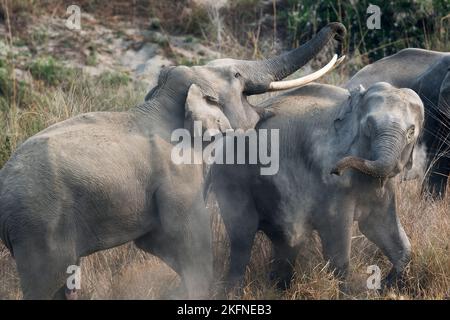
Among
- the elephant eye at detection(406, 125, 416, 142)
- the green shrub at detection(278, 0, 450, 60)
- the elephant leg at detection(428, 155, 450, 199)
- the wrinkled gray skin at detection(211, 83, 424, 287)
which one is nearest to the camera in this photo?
the elephant eye at detection(406, 125, 416, 142)

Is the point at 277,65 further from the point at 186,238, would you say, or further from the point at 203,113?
the point at 186,238

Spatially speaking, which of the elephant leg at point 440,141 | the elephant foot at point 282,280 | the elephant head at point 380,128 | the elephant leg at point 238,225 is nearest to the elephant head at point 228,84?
the elephant leg at point 238,225

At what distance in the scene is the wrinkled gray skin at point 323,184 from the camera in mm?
6648

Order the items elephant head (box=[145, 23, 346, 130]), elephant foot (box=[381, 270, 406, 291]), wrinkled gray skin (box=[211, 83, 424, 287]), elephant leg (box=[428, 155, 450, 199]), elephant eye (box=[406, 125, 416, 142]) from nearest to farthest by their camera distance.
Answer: elephant eye (box=[406, 125, 416, 142]) < wrinkled gray skin (box=[211, 83, 424, 287]) < elephant head (box=[145, 23, 346, 130]) < elephant foot (box=[381, 270, 406, 291]) < elephant leg (box=[428, 155, 450, 199])

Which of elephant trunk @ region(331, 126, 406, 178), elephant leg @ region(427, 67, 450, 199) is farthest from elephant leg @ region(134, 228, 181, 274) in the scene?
elephant leg @ region(427, 67, 450, 199)

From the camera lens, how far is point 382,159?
632 cm

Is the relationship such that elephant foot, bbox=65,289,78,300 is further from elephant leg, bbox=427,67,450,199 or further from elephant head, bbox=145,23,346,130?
elephant leg, bbox=427,67,450,199

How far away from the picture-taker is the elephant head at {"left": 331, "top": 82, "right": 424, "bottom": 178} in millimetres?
6344

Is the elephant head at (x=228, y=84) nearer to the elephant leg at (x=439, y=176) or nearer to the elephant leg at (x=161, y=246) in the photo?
the elephant leg at (x=161, y=246)

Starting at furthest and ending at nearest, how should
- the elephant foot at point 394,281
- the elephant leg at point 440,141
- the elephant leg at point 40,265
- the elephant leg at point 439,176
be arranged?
the elephant leg at point 439,176 < the elephant leg at point 440,141 < the elephant foot at point 394,281 < the elephant leg at point 40,265

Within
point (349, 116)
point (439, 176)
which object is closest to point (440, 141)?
point (439, 176)

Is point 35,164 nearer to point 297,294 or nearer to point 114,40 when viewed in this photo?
point 297,294

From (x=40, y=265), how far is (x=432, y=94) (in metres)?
4.02

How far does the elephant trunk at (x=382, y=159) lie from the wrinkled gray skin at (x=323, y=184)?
0.03 m
